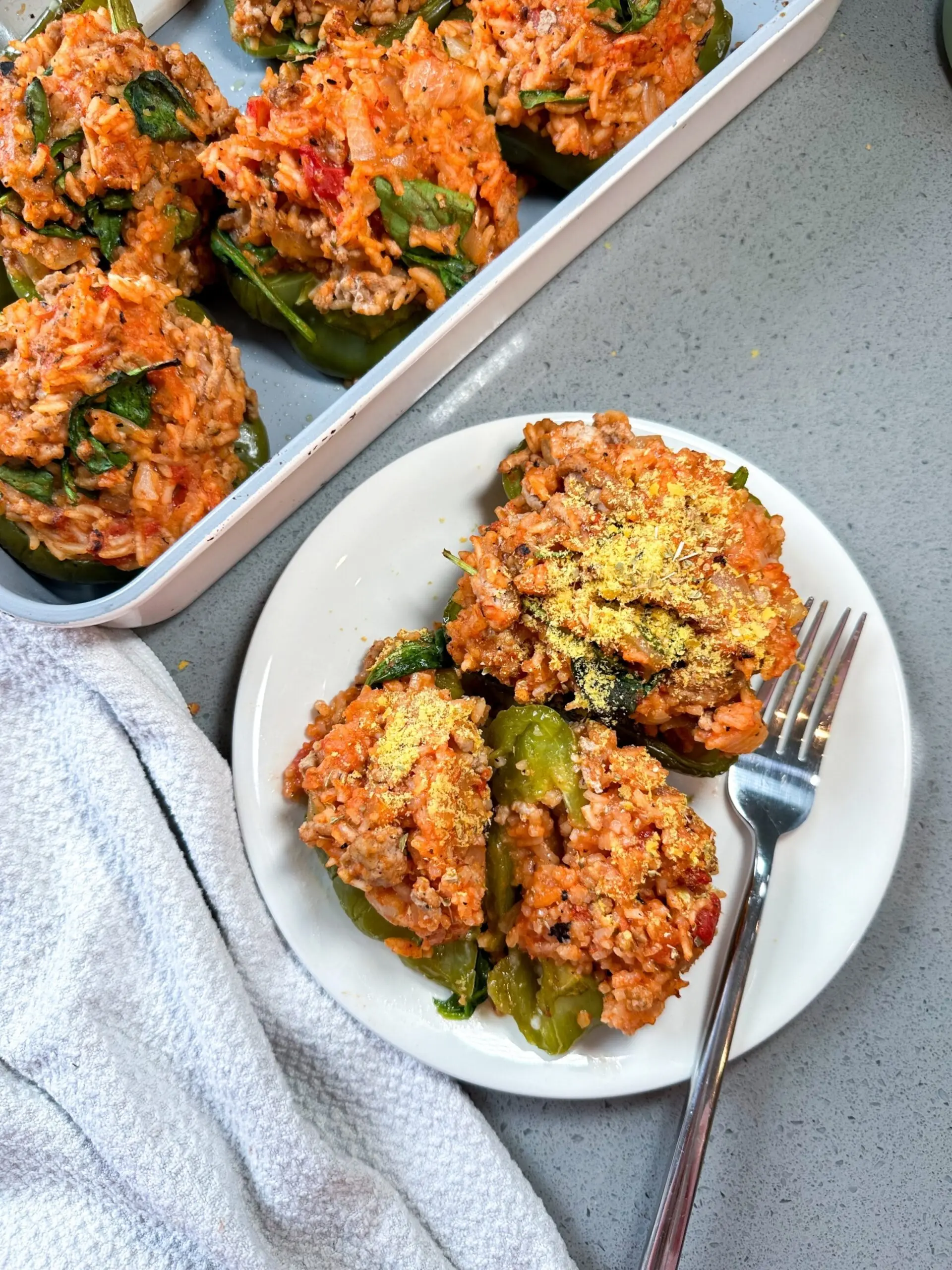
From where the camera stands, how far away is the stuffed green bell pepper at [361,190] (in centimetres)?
206

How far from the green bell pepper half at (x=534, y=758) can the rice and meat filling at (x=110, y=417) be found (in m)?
0.82

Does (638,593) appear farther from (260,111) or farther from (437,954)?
(260,111)

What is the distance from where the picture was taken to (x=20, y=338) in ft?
6.47

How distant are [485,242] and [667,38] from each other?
1.86 ft

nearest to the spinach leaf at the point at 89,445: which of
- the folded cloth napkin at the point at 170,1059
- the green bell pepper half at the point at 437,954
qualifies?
the folded cloth napkin at the point at 170,1059

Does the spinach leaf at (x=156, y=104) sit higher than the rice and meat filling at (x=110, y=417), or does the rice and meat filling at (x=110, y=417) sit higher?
the spinach leaf at (x=156, y=104)

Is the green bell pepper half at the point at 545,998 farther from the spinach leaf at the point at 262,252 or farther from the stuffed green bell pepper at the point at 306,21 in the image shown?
the stuffed green bell pepper at the point at 306,21

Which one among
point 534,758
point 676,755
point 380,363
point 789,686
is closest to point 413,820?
point 534,758

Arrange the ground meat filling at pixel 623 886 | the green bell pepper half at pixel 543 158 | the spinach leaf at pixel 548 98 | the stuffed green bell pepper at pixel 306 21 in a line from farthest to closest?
the stuffed green bell pepper at pixel 306 21 → the green bell pepper half at pixel 543 158 → the spinach leaf at pixel 548 98 → the ground meat filling at pixel 623 886

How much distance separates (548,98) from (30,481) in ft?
4.41

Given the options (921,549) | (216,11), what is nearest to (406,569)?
(921,549)

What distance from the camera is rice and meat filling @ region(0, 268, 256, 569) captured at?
196cm

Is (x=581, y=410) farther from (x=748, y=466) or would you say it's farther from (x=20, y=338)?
(x=20, y=338)

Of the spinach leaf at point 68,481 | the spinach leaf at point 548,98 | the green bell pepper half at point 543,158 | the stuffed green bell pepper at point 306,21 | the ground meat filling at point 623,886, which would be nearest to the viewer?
the ground meat filling at point 623,886
